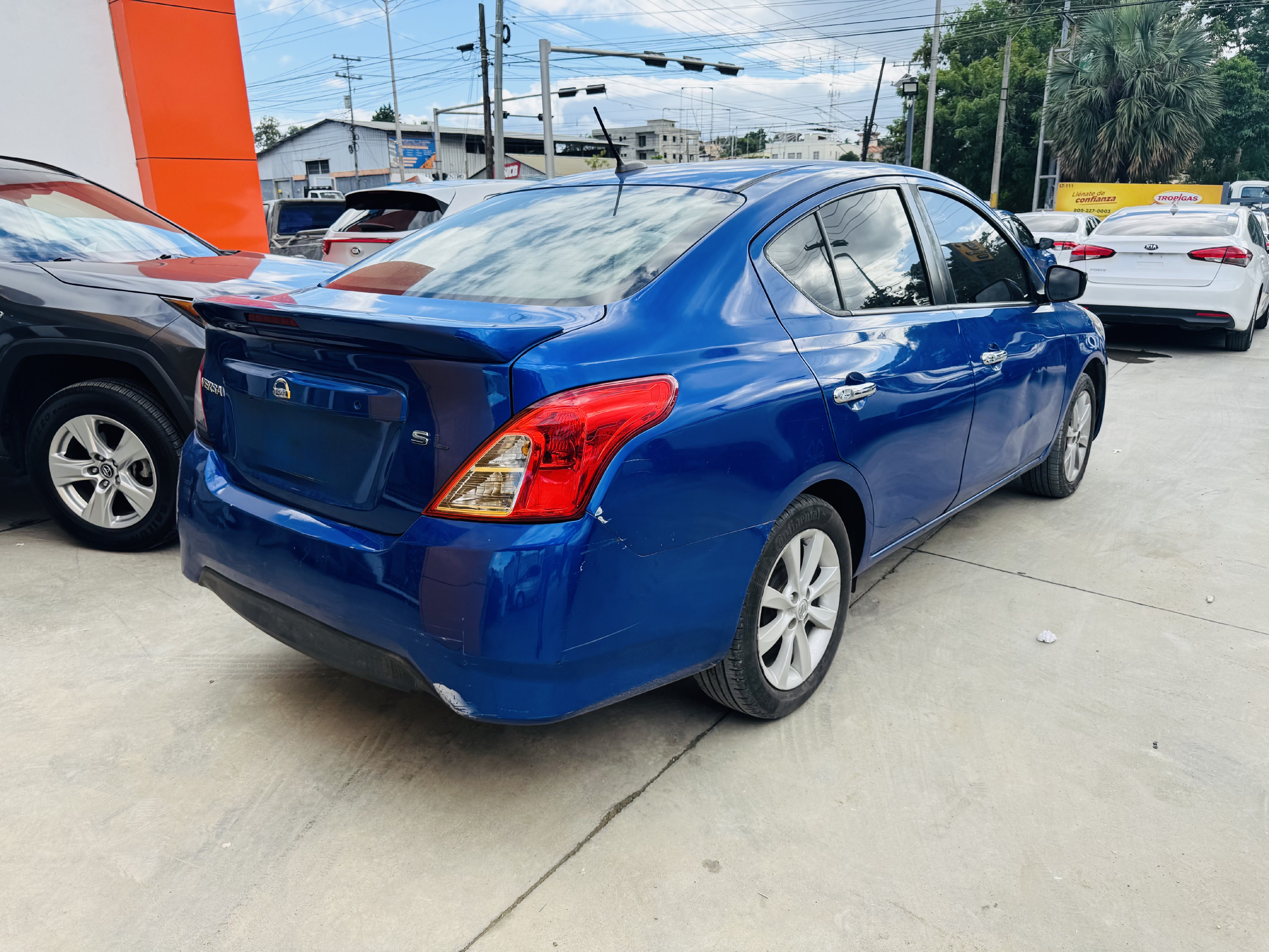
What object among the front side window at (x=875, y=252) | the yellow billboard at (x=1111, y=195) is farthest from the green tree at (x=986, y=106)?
the front side window at (x=875, y=252)

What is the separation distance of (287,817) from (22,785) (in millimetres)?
787

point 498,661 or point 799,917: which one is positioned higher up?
point 498,661

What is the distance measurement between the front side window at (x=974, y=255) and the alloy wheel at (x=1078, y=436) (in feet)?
3.18

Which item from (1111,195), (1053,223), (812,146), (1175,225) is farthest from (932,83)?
(812,146)

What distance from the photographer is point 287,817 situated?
2.38m

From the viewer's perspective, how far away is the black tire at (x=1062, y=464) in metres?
4.68

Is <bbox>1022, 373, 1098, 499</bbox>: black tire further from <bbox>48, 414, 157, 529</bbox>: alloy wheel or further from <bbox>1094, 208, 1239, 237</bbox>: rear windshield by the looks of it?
<bbox>1094, 208, 1239, 237</bbox>: rear windshield

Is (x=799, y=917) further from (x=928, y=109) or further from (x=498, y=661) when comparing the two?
(x=928, y=109)

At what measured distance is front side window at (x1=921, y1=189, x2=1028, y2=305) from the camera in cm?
358

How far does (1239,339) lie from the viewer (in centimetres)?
1009

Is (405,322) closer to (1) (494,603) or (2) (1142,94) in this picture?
(1) (494,603)

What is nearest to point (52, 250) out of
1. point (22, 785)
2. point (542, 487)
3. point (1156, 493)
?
point (22, 785)

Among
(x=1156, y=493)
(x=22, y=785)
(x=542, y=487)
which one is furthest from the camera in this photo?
(x=1156, y=493)

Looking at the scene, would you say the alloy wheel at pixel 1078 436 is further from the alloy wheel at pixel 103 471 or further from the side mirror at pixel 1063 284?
the alloy wheel at pixel 103 471
